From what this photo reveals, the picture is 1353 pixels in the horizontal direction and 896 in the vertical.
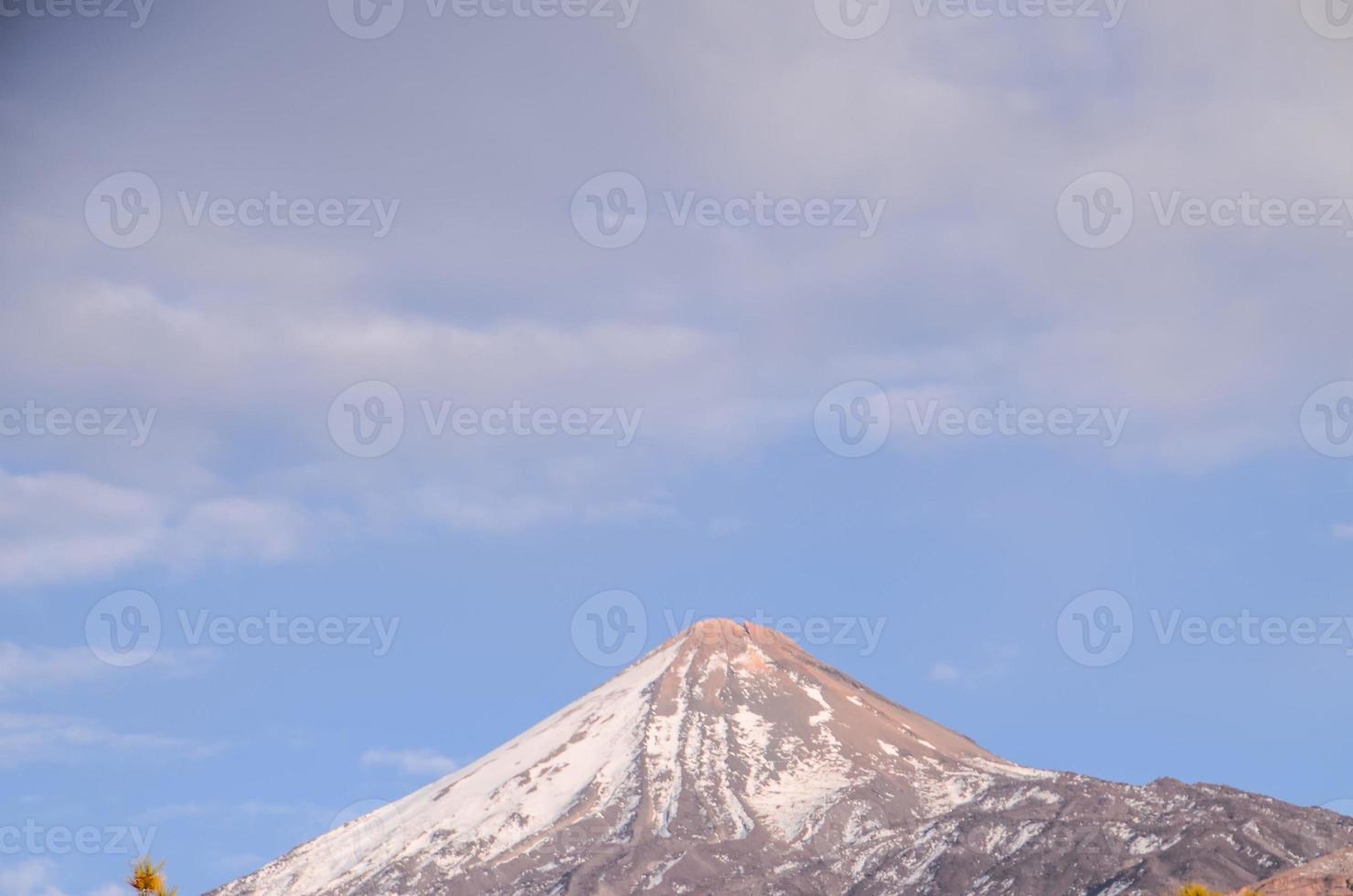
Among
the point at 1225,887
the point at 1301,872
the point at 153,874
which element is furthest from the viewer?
the point at 1225,887

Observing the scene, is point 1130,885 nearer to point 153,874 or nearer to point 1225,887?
point 1225,887

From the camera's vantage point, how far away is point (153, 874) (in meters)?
49.7

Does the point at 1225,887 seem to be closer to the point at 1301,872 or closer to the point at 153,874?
the point at 1301,872

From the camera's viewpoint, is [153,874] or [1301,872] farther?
[1301,872]

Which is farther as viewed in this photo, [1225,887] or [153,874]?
[1225,887]

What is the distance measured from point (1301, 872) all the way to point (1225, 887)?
137 metres

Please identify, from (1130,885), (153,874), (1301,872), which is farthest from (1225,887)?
(153,874)

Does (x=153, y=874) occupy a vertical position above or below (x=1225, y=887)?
below

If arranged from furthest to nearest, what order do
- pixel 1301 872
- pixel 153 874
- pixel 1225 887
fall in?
pixel 1225 887, pixel 1301 872, pixel 153 874

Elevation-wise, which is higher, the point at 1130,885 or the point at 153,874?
the point at 1130,885

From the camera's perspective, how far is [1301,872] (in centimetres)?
6366

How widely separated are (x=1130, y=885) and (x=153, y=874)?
537 feet

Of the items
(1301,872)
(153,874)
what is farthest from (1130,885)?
(153,874)

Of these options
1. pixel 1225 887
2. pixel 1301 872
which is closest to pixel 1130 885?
pixel 1225 887
